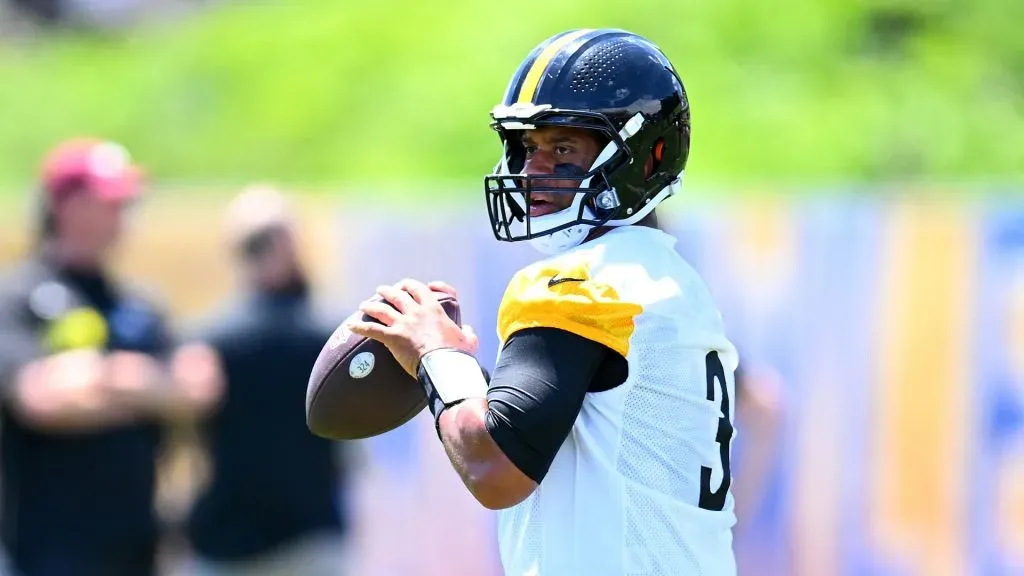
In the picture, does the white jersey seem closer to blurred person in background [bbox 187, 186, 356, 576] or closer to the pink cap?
the pink cap

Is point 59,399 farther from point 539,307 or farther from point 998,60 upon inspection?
point 998,60

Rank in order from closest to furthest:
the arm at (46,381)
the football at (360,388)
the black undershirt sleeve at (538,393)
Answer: the black undershirt sleeve at (538,393), the football at (360,388), the arm at (46,381)

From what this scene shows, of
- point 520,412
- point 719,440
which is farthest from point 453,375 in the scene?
point 719,440

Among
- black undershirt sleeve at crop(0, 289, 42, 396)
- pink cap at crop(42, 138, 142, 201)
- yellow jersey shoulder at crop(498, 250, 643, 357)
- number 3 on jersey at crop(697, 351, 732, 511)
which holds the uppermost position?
yellow jersey shoulder at crop(498, 250, 643, 357)

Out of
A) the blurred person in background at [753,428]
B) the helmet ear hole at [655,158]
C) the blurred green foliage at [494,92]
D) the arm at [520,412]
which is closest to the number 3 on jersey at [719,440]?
the arm at [520,412]

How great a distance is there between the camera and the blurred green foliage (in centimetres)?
846

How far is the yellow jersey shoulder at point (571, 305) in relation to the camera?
243 centimetres

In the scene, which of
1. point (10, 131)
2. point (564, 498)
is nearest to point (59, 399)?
point (564, 498)

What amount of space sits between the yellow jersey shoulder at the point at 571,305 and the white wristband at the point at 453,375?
0.29 ft

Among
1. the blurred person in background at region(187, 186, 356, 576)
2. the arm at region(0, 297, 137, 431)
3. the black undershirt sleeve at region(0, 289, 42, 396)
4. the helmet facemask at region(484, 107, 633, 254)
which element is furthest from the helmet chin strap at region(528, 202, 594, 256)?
the blurred person in background at region(187, 186, 356, 576)

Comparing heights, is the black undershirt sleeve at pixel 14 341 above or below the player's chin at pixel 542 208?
below

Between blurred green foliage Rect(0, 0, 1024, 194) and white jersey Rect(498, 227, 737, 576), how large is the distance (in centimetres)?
574

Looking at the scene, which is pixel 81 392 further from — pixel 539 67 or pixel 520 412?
pixel 520 412

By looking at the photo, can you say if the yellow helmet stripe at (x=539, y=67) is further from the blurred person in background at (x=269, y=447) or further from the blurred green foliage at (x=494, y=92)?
the blurred green foliage at (x=494, y=92)
